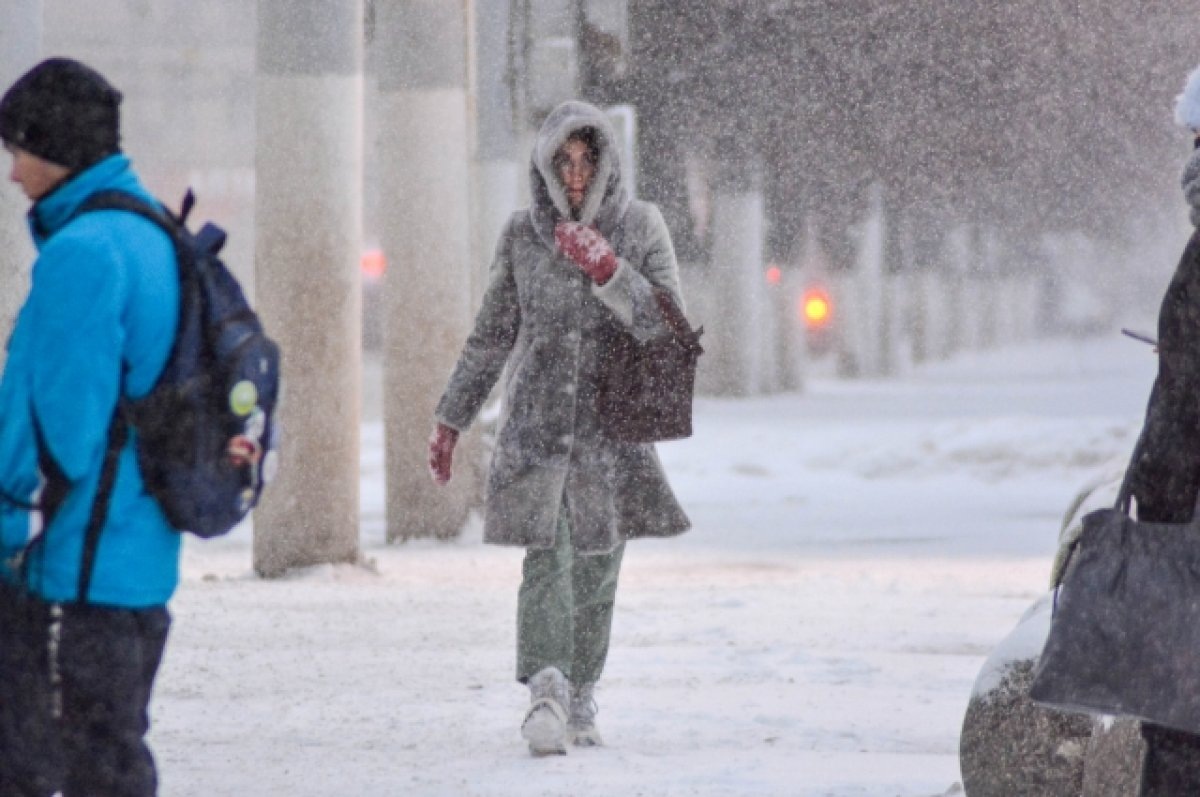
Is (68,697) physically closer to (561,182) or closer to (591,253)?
(591,253)

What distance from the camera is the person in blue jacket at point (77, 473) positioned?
352cm

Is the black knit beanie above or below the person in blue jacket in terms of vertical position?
above

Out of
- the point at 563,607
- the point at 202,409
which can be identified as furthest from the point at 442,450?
the point at 202,409

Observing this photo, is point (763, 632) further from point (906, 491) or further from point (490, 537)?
point (906, 491)

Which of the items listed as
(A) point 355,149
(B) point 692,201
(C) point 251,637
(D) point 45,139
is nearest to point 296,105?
(A) point 355,149

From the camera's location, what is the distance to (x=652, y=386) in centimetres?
626

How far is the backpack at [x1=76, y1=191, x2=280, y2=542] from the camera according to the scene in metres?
3.62

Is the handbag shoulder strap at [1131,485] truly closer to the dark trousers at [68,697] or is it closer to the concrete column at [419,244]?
the dark trousers at [68,697]

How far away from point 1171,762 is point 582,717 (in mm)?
2855

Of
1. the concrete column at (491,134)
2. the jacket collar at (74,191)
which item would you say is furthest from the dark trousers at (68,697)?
the concrete column at (491,134)

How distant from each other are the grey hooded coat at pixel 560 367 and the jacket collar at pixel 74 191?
260cm

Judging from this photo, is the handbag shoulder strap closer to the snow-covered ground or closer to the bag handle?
the snow-covered ground

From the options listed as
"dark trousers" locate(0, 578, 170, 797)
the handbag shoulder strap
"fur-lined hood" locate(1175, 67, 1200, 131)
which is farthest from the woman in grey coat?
"dark trousers" locate(0, 578, 170, 797)

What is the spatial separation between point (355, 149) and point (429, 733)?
5.21 metres
